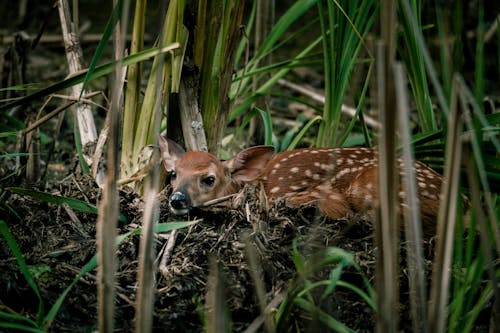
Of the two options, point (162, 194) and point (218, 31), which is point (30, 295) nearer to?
point (162, 194)

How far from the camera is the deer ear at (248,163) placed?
17.3ft

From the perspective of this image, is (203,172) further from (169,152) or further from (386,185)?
(386,185)

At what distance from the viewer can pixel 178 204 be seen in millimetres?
4684

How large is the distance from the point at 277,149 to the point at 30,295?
8.81 feet

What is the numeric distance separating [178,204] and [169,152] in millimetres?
467

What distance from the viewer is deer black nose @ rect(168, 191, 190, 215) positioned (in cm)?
468

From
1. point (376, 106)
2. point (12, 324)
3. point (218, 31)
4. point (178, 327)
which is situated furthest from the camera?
point (218, 31)

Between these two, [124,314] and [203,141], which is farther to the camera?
[203,141]

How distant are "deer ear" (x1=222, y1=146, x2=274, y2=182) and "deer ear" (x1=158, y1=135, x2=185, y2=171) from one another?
Result: 1.23 feet

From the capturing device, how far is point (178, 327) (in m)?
3.74

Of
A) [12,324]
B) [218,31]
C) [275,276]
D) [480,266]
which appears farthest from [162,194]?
[480,266]

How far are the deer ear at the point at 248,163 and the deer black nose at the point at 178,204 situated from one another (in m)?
0.70

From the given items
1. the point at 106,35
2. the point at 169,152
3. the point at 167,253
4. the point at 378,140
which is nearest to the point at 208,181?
the point at 169,152

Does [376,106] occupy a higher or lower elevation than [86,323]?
higher
